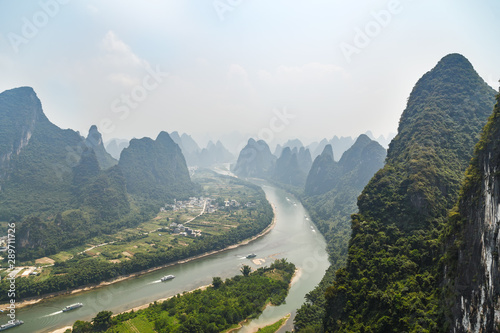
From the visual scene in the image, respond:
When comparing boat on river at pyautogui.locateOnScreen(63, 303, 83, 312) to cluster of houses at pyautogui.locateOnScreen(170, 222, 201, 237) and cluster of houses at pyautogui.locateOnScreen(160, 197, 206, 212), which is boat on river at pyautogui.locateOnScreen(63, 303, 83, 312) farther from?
cluster of houses at pyautogui.locateOnScreen(160, 197, 206, 212)

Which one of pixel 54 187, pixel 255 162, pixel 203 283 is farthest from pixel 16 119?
pixel 255 162

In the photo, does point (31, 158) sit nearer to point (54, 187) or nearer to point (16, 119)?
point (54, 187)

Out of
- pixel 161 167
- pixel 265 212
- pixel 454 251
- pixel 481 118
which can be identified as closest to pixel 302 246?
pixel 265 212

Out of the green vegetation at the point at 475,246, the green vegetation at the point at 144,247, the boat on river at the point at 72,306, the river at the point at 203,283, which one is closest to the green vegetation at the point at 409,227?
the green vegetation at the point at 475,246

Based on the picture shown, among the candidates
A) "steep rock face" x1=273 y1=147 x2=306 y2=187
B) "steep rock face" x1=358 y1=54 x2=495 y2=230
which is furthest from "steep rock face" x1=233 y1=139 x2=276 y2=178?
"steep rock face" x1=358 y1=54 x2=495 y2=230

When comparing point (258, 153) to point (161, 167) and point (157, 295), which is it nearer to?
point (161, 167)

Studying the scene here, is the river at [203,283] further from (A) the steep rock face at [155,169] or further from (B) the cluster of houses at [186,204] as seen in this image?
(A) the steep rock face at [155,169]
